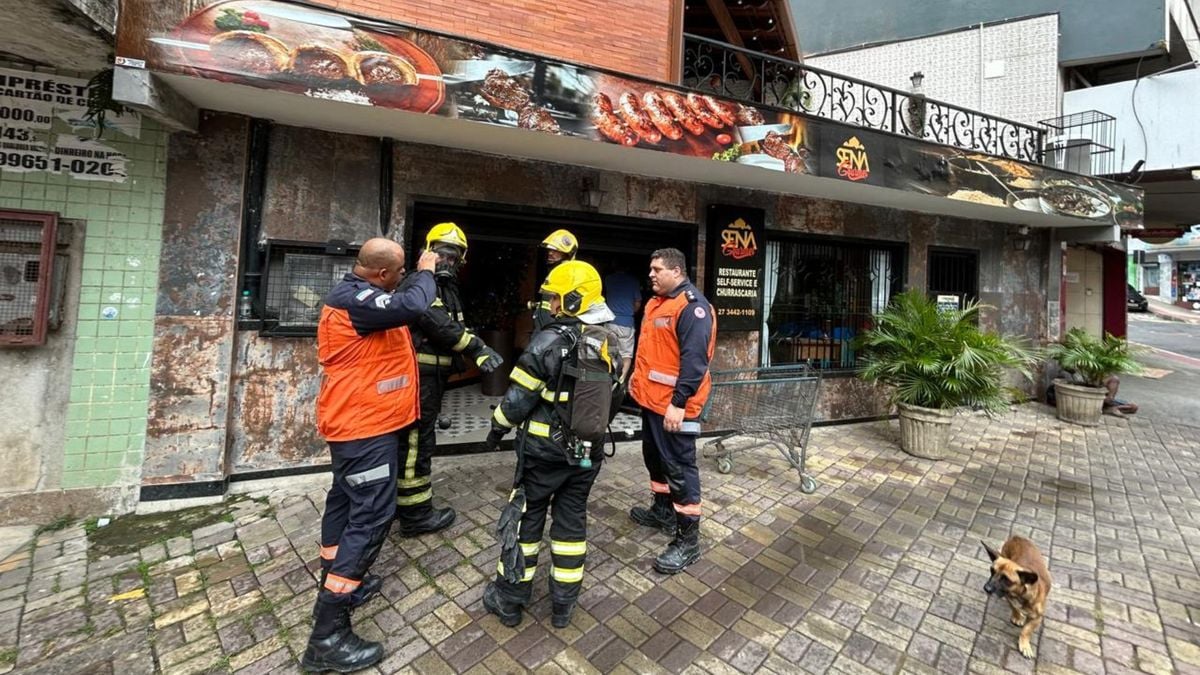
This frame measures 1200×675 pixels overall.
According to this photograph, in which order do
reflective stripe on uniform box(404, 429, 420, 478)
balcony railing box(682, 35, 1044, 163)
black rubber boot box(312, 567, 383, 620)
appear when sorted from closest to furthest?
black rubber boot box(312, 567, 383, 620), reflective stripe on uniform box(404, 429, 420, 478), balcony railing box(682, 35, 1044, 163)

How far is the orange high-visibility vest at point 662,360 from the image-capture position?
3.33m

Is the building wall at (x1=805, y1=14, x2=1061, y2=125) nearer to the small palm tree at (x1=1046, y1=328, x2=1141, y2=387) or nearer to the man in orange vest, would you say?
the small palm tree at (x1=1046, y1=328, x2=1141, y2=387)

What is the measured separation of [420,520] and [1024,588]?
3621 mm

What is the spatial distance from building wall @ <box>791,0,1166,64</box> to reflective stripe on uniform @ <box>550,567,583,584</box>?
10.5m

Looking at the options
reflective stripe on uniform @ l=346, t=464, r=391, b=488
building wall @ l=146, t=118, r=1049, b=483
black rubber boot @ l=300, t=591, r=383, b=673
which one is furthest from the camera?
building wall @ l=146, t=118, r=1049, b=483

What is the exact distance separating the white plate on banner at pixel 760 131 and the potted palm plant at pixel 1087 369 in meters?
5.82

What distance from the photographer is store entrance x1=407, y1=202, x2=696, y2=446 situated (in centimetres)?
514

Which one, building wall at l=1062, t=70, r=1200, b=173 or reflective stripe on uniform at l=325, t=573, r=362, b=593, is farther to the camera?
building wall at l=1062, t=70, r=1200, b=173

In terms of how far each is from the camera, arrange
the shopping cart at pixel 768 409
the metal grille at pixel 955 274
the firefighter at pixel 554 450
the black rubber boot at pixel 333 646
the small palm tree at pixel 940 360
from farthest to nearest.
Answer: the metal grille at pixel 955 274 < the small palm tree at pixel 940 360 < the shopping cart at pixel 768 409 < the firefighter at pixel 554 450 < the black rubber boot at pixel 333 646

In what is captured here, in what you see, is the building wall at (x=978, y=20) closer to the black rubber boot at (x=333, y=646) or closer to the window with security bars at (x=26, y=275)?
the window with security bars at (x=26, y=275)

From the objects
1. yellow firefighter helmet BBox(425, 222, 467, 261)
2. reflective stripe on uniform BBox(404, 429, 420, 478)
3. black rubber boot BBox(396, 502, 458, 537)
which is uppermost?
yellow firefighter helmet BBox(425, 222, 467, 261)

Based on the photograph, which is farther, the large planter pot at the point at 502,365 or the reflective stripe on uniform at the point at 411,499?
the large planter pot at the point at 502,365

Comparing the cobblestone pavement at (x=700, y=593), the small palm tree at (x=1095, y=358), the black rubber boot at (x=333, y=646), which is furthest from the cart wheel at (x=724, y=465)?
the small palm tree at (x=1095, y=358)

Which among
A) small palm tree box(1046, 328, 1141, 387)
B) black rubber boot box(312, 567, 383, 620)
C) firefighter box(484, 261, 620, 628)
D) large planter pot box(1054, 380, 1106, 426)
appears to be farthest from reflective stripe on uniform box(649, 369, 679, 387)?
large planter pot box(1054, 380, 1106, 426)
